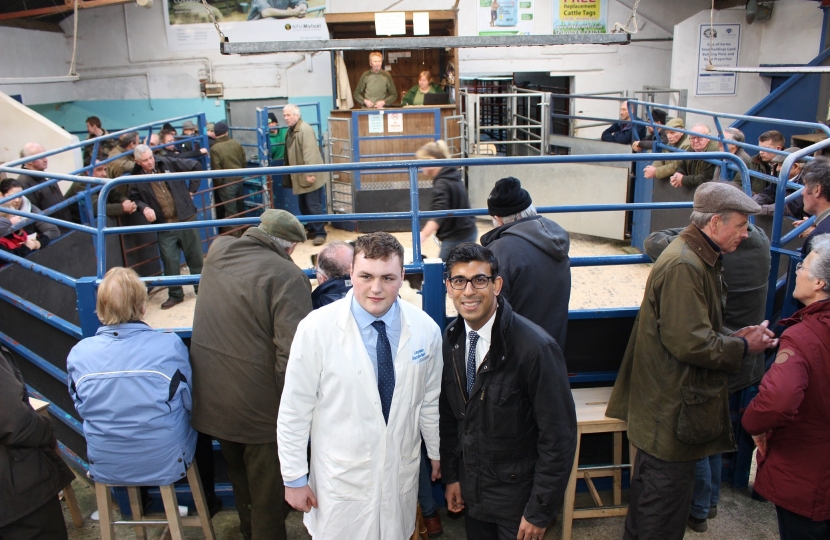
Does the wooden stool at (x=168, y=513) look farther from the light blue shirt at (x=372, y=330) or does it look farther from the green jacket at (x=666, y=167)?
the green jacket at (x=666, y=167)

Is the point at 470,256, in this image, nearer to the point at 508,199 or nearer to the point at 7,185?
the point at 508,199

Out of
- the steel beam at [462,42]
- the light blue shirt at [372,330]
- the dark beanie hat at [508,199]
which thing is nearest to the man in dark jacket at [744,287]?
the dark beanie hat at [508,199]

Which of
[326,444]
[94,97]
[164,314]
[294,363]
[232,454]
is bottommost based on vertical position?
[164,314]

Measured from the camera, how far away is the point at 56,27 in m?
12.5

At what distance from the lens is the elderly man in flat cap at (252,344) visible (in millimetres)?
2688

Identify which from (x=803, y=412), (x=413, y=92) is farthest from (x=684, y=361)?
(x=413, y=92)

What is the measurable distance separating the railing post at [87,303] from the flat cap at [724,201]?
279cm

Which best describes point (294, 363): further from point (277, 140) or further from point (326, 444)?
point (277, 140)

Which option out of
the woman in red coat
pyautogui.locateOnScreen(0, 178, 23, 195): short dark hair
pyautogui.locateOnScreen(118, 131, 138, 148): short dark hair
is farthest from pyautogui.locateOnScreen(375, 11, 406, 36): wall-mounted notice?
the woman in red coat

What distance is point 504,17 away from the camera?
473 inches

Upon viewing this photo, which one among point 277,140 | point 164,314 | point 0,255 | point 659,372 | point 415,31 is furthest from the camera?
point 277,140

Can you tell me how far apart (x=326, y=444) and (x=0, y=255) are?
2.83 m

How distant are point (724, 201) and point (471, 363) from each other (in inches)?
46.2

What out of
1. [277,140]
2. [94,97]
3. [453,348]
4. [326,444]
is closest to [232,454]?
[326,444]
